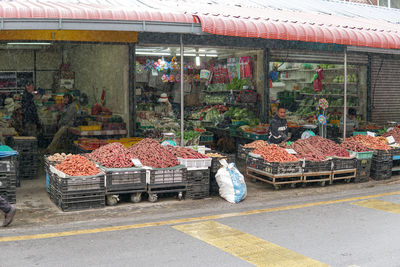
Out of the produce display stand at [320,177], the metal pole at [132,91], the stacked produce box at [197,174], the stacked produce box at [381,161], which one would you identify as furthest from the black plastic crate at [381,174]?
the metal pole at [132,91]

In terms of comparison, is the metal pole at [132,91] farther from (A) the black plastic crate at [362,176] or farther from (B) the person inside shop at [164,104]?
(A) the black plastic crate at [362,176]

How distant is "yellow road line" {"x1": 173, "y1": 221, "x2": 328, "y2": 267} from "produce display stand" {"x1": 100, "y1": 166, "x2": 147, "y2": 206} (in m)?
1.57

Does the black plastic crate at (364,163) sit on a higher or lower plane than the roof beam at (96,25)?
lower

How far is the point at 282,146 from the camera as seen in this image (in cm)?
1130

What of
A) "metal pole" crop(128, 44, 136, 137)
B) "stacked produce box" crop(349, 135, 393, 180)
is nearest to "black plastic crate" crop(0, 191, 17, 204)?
"metal pole" crop(128, 44, 136, 137)

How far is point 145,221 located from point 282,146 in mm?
4599

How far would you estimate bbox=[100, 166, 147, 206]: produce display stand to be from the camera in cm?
856

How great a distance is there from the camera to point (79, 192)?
827 centimetres

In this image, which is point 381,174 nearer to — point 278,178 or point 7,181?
point 278,178

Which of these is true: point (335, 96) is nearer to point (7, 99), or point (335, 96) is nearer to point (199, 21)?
point (199, 21)

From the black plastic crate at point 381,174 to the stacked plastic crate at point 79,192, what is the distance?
6.56m

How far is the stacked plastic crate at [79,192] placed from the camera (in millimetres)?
8164

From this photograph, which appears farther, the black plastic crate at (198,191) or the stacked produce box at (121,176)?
the black plastic crate at (198,191)

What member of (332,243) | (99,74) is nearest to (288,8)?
(99,74)
